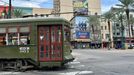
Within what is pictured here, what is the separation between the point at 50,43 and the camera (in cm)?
2083

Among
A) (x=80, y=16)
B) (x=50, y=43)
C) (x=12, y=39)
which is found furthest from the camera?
(x=80, y=16)

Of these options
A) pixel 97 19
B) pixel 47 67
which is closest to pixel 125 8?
pixel 97 19

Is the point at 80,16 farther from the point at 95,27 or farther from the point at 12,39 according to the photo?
the point at 12,39

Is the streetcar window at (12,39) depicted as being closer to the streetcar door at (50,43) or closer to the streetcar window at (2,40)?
the streetcar window at (2,40)

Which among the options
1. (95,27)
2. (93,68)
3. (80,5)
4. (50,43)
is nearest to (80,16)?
(95,27)

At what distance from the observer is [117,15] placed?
10788 cm

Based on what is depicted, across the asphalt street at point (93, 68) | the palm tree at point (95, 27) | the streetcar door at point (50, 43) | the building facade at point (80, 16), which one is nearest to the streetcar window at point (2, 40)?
the asphalt street at point (93, 68)

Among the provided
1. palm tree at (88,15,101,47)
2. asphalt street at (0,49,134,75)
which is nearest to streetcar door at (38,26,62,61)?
asphalt street at (0,49,134,75)

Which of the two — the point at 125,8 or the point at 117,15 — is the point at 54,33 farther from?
the point at 117,15

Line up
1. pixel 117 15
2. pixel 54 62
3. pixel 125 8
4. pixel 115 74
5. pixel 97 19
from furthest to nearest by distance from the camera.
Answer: pixel 97 19
pixel 117 15
pixel 125 8
pixel 54 62
pixel 115 74

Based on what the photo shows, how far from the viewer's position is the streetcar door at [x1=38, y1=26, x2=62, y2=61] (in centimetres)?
2073

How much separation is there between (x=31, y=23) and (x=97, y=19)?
4104 inches

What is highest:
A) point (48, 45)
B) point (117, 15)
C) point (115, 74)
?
point (117, 15)

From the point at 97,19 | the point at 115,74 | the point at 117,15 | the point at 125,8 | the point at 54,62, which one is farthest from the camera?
the point at 97,19
